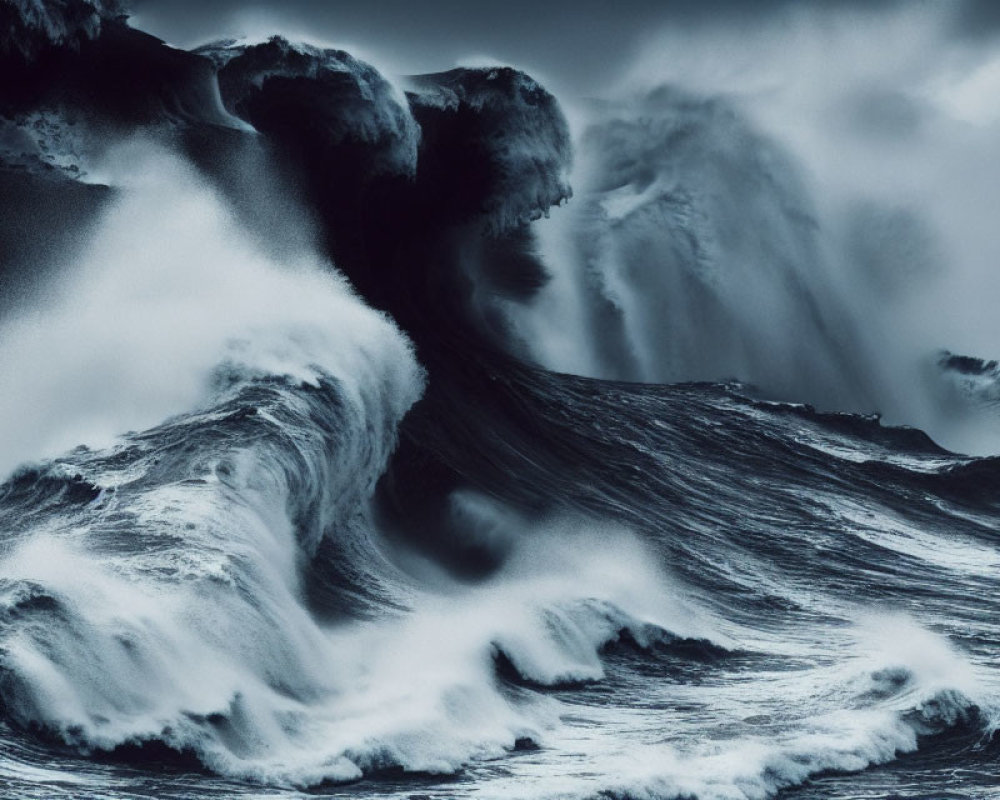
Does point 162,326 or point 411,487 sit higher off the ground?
point 162,326

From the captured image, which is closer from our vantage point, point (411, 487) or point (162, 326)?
point (162, 326)

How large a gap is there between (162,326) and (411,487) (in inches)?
102

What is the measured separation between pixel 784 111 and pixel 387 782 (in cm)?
2349

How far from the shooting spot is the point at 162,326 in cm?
1395

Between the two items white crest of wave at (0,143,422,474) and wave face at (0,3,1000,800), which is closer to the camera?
wave face at (0,3,1000,800)

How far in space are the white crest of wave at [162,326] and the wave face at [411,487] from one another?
0.14 feet

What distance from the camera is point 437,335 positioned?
18469 mm

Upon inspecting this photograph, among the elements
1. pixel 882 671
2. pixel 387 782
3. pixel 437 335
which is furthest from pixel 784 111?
pixel 387 782

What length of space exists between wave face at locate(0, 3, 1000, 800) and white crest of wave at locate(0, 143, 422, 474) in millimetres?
42

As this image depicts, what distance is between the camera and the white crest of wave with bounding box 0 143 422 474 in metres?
12.9

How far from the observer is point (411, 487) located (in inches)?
571

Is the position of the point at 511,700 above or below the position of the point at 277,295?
below

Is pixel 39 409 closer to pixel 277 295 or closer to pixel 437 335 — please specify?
pixel 277 295

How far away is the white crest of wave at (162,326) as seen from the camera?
1292 centimetres
